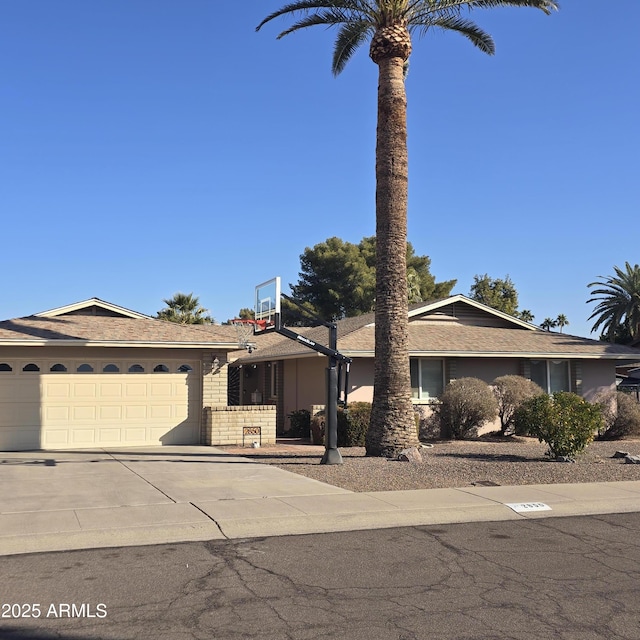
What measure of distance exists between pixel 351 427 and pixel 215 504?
928 centimetres

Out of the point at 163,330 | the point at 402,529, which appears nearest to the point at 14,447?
the point at 163,330

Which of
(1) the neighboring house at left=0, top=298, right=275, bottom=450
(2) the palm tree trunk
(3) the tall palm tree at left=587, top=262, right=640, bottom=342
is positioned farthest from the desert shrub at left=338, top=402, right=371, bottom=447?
(3) the tall palm tree at left=587, top=262, right=640, bottom=342

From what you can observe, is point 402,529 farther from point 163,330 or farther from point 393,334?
point 163,330

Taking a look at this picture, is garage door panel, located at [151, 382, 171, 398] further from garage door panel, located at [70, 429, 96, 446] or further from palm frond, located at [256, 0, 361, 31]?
palm frond, located at [256, 0, 361, 31]

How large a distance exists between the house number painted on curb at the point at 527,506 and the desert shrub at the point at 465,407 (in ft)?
34.6

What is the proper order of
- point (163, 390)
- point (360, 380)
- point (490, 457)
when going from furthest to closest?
point (360, 380)
point (163, 390)
point (490, 457)

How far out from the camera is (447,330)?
84.4 ft

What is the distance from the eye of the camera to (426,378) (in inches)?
936

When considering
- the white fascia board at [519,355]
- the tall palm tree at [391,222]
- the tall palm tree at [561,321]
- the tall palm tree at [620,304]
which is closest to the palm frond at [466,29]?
the tall palm tree at [391,222]

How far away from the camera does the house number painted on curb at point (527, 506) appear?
1078 cm

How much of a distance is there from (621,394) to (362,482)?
1416 centimetres

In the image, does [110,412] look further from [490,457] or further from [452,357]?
[452,357]

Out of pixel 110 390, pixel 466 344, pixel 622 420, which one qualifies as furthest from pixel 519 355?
pixel 110 390

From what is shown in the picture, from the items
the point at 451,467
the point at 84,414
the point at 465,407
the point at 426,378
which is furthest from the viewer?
the point at 426,378
